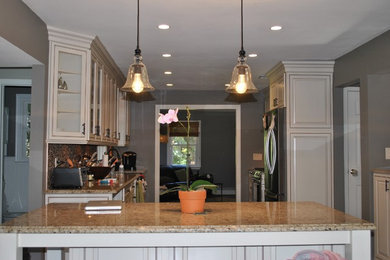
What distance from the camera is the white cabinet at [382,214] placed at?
3.99 meters

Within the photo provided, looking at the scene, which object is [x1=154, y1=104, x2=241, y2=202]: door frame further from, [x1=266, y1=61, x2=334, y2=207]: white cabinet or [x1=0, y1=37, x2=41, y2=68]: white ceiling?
[x1=0, y1=37, x2=41, y2=68]: white ceiling

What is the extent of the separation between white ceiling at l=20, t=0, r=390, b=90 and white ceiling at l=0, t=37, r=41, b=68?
39 centimetres

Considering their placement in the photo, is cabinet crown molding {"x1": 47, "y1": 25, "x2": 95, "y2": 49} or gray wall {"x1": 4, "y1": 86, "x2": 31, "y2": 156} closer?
cabinet crown molding {"x1": 47, "y1": 25, "x2": 95, "y2": 49}

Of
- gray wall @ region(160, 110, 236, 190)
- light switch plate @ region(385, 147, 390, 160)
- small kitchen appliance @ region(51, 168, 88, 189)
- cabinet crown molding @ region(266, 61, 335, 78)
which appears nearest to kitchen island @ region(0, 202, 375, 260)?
small kitchen appliance @ region(51, 168, 88, 189)

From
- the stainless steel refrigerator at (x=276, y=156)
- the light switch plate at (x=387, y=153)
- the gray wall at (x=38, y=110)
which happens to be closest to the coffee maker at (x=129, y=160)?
the stainless steel refrigerator at (x=276, y=156)

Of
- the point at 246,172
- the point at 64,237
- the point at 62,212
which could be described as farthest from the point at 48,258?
the point at 246,172

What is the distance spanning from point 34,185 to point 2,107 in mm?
1021

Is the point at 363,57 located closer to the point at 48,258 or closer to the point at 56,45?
the point at 56,45

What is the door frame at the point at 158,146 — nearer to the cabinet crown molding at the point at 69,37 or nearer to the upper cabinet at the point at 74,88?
the upper cabinet at the point at 74,88

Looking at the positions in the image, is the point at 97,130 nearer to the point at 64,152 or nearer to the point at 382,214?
the point at 64,152

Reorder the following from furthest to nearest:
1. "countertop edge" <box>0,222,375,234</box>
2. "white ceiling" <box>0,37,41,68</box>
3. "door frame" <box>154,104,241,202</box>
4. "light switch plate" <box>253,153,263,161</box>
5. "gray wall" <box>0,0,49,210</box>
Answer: "light switch plate" <box>253,153,263,161</box> → "door frame" <box>154,104,241,202</box> → "gray wall" <box>0,0,49,210</box> → "white ceiling" <box>0,37,41,68</box> → "countertop edge" <box>0,222,375,234</box>

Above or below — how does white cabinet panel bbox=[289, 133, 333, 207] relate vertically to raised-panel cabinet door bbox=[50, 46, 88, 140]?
below

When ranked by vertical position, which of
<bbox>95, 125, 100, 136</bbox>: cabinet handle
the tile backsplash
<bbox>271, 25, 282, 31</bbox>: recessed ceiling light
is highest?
<bbox>271, 25, 282, 31</bbox>: recessed ceiling light

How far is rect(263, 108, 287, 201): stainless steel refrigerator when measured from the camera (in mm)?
5625
